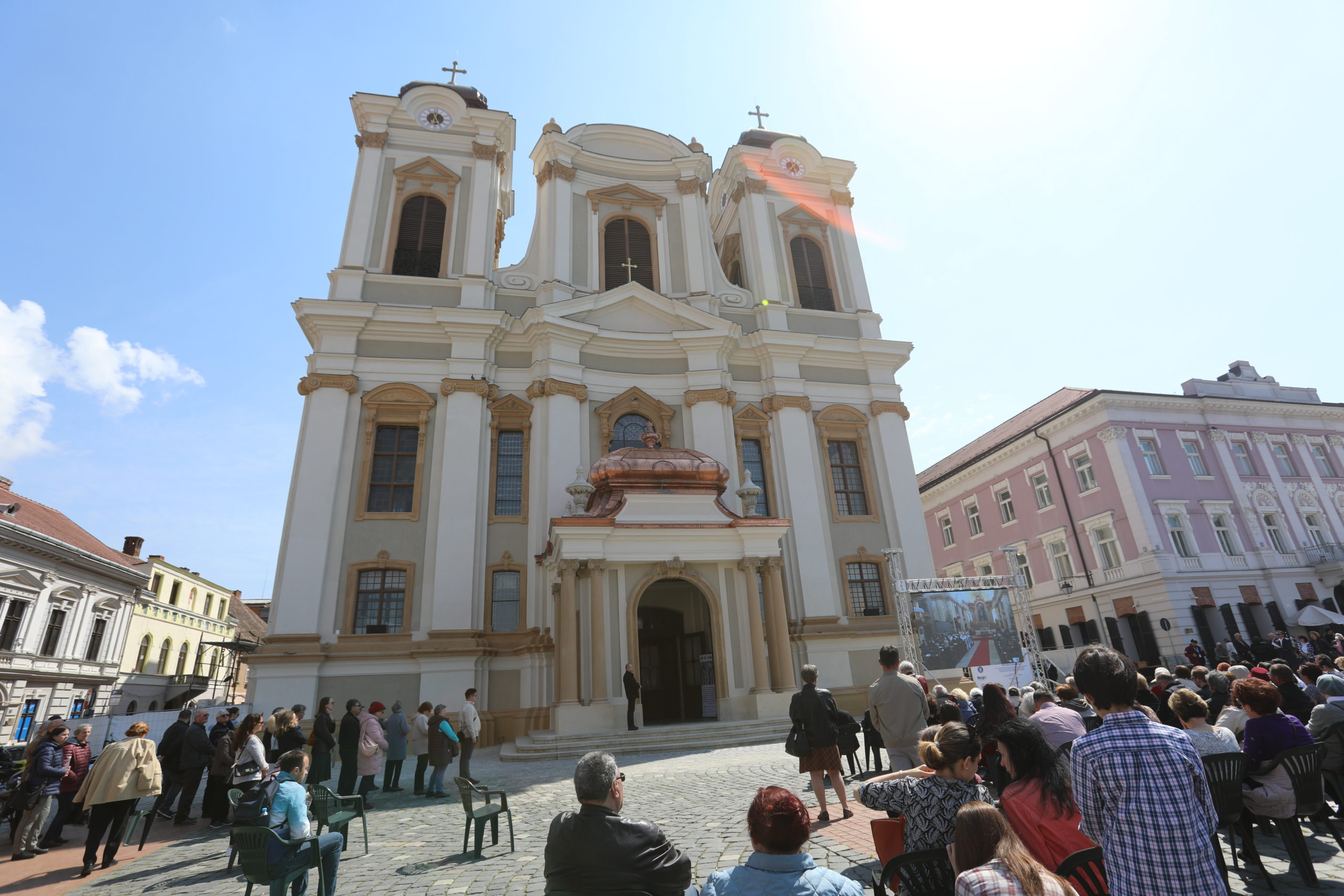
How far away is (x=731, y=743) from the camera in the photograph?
1396 cm

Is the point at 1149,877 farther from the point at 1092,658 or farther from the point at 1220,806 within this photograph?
the point at 1220,806

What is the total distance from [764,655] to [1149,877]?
13.8 m

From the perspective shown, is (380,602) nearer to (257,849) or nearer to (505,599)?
(505,599)

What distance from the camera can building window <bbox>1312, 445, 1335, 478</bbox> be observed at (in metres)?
31.9

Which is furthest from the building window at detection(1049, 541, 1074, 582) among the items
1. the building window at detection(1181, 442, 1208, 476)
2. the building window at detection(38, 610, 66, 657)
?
the building window at detection(38, 610, 66, 657)

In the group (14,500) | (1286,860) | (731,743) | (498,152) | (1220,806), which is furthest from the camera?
(14,500)

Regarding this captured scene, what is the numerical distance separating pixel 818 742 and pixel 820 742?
0.02m

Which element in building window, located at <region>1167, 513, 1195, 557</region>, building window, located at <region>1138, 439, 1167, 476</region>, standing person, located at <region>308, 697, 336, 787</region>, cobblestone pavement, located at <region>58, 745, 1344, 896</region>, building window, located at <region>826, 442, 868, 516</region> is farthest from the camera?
building window, located at <region>1138, 439, 1167, 476</region>

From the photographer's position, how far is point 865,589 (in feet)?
68.3

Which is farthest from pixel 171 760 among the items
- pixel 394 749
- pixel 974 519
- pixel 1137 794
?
pixel 974 519

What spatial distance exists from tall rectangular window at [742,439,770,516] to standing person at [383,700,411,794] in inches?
489

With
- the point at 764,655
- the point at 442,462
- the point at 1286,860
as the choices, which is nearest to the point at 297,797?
the point at 1286,860

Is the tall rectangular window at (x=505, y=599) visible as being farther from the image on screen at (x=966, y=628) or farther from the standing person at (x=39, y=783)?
the standing person at (x=39, y=783)

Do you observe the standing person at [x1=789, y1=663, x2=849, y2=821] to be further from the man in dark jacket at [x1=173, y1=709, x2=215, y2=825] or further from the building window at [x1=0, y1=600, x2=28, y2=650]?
the building window at [x1=0, y1=600, x2=28, y2=650]
